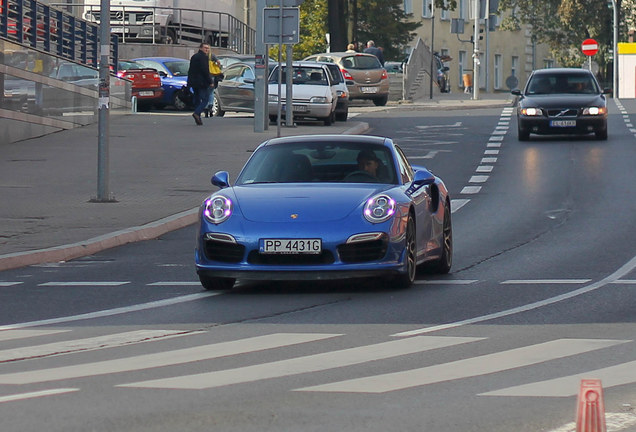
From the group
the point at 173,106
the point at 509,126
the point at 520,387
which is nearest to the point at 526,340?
the point at 520,387

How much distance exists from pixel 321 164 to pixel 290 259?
1.56m

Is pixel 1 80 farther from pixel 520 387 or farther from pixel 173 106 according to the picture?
pixel 520 387

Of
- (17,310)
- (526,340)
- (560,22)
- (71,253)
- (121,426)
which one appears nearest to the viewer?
(121,426)

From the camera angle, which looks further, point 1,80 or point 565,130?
point 565,130

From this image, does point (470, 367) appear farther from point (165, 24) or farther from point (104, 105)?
point (165, 24)

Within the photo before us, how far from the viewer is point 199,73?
37906 millimetres

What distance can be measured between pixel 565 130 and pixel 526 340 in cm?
2425

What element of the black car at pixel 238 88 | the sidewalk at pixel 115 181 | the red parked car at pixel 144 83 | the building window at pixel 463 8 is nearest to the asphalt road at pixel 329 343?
the sidewalk at pixel 115 181

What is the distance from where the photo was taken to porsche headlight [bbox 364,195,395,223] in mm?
12742

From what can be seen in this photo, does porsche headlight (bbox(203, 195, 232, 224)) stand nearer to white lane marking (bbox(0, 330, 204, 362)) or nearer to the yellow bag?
white lane marking (bbox(0, 330, 204, 362))

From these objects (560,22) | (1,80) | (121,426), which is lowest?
(121,426)

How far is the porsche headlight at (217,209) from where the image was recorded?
12.9m

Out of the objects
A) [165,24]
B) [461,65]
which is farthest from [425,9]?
[165,24]

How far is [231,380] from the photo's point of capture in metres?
8.41
